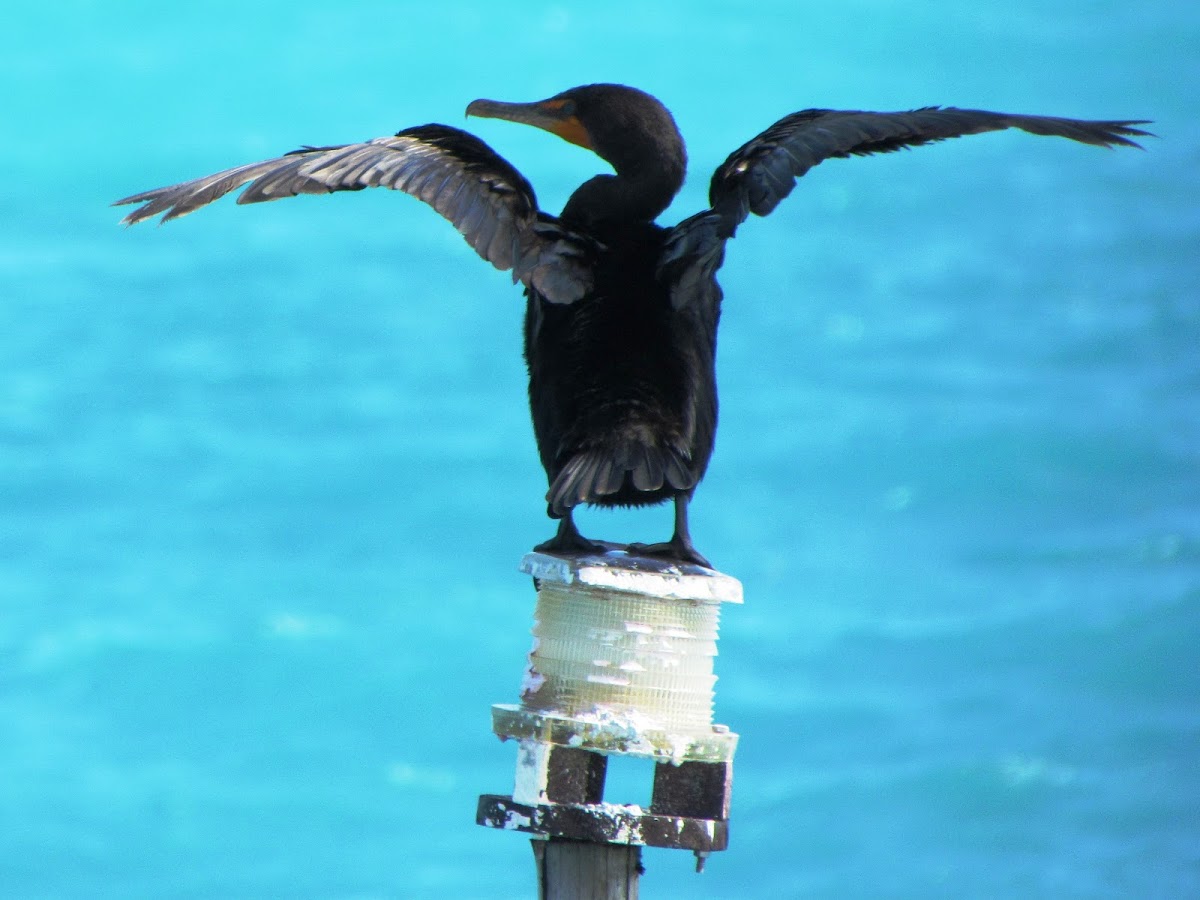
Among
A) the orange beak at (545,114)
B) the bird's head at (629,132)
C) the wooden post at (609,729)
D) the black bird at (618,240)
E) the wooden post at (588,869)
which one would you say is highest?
the orange beak at (545,114)

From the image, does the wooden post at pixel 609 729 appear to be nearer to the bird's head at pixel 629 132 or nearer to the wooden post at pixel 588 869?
the wooden post at pixel 588 869

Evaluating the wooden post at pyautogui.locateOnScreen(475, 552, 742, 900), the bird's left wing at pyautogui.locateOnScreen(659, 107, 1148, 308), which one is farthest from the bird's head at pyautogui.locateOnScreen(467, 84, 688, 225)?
the wooden post at pyautogui.locateOnScreen(475, 552, 742, 900)

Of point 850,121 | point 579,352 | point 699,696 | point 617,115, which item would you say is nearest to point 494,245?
point 579,352

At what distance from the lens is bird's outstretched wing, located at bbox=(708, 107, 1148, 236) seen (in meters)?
2.43

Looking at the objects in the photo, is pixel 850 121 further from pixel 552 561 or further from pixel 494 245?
pixel 552 561

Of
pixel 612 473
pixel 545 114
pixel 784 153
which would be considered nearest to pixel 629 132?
pixel 545 114

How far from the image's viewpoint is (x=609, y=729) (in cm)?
220

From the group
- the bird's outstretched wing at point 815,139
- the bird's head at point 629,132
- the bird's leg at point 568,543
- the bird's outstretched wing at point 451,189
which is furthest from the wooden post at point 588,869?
the bird's head at point 629,132

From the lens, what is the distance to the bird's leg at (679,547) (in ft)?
8.55

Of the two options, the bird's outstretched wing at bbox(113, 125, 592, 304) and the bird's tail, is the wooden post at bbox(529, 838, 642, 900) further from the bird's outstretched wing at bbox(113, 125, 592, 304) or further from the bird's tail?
the bird's outstretched wing at bbox(113, 125, 592, 304)

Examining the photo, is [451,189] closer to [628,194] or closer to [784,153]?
[628,194]

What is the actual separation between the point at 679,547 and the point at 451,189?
0.69 metres

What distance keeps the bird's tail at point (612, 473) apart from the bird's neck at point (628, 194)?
444 millimetres

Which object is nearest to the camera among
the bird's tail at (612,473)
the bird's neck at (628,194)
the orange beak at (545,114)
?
the bird's tail at (612,473)
